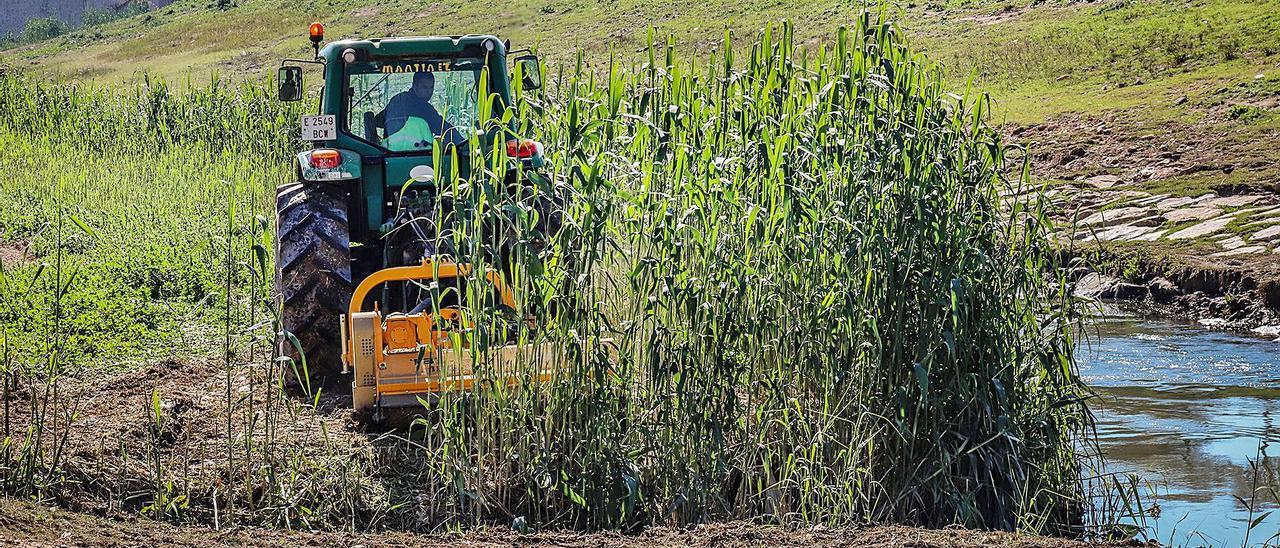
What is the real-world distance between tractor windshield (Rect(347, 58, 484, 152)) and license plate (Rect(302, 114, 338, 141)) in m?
0.39

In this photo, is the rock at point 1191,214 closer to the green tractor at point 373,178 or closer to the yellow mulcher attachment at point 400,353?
the green tractor at point 373,178

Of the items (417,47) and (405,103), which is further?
(405,103)

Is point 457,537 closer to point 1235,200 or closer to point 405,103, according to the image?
point 405,103

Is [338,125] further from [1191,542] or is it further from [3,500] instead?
[1191,542]

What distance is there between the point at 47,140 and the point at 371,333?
11582mm

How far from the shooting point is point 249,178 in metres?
13.5

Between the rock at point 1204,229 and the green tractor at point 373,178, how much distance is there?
21.3ft

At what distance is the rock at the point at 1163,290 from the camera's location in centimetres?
1041

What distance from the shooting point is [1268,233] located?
1083 cm

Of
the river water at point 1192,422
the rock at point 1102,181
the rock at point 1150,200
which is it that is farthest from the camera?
the rock at point 1102,181

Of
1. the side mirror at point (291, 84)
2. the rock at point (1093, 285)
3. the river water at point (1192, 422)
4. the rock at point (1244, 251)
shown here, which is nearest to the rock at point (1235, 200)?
the rock at point (1244, 251)

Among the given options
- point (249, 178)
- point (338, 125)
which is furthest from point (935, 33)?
point (338, 125)

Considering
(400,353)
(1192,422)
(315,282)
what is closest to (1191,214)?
(1192,422)

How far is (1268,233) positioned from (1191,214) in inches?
44.9
